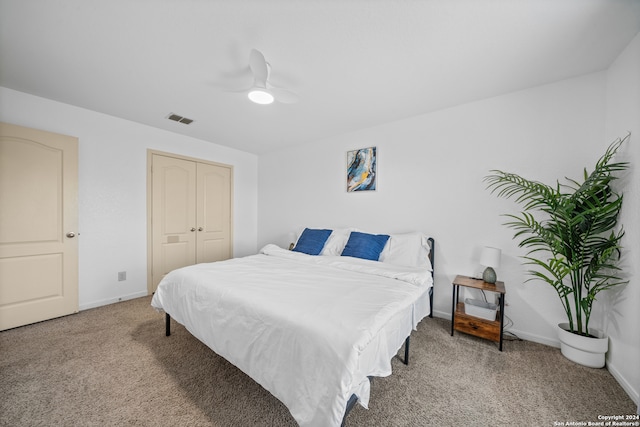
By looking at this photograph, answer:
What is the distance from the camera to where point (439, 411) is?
1461 millimetres

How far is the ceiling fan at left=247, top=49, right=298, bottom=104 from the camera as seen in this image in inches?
66.4

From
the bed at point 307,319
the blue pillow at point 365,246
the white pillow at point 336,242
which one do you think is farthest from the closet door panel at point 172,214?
the blue pillow at point 365,246

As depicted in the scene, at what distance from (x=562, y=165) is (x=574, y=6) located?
1.34 metres

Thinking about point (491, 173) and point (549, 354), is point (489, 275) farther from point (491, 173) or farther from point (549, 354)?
point (491, 173)

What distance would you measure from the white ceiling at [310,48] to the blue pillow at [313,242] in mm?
1724

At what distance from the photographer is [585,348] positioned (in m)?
1.87

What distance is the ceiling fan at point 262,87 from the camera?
1688 millimetres

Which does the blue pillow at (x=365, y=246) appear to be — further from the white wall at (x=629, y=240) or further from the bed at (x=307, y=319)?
the white wall at (x=629, y=240)

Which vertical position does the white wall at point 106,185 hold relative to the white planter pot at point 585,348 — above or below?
above

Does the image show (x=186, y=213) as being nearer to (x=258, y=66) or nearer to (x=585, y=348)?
(x=258, y=66)

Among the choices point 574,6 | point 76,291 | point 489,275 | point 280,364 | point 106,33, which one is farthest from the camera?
point 76,291

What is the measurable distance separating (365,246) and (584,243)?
6.30ft

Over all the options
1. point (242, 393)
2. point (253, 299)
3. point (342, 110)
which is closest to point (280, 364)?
point (253, 299)

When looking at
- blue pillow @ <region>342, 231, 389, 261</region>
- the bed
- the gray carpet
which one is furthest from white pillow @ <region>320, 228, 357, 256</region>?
the gray carpet
